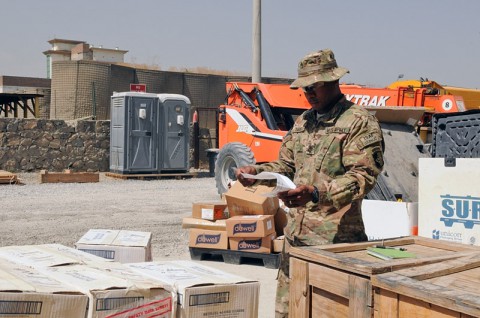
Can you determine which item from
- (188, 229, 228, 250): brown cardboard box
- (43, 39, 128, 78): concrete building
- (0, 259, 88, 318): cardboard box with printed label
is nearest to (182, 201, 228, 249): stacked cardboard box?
(188, 229, 228, 250): brown cardboard box

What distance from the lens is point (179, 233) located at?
933 centimetres

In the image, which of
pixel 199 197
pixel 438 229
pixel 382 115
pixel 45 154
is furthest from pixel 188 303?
pixel 45 154

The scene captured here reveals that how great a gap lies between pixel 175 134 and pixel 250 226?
1023 centimetres

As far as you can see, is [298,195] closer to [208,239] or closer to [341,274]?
[341,274]

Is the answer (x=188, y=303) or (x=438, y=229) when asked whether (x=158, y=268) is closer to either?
(x=188, y=303)

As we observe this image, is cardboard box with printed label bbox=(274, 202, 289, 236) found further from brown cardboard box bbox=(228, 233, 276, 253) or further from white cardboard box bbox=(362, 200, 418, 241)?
white cardboard box bbox=(362, 200, 418, 241)

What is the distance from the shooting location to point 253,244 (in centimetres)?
739

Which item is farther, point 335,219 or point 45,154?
point 45,154

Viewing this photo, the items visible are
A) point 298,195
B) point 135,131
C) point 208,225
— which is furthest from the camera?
point 135,131

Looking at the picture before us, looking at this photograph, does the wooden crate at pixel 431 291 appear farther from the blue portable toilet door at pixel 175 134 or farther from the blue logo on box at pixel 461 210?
the blue portable toilet door at pixel 175 134

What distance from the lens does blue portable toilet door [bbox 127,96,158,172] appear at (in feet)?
54.5

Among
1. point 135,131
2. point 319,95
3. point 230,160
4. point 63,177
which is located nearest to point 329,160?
point 319,95

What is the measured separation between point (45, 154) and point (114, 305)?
50.0 feet

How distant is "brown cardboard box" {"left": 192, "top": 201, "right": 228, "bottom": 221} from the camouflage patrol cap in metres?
4.30
